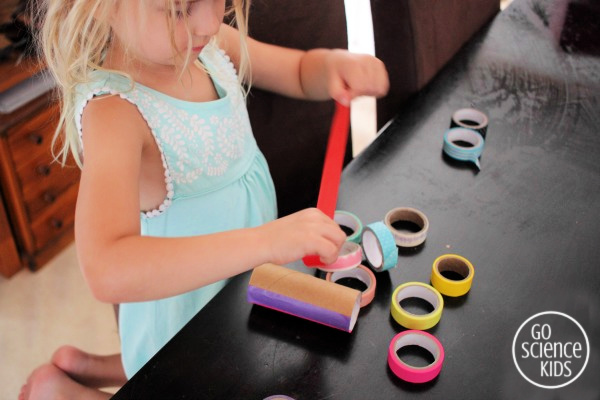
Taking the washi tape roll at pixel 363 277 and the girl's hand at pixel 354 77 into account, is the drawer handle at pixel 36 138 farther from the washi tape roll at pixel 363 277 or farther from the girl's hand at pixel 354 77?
the washi tape roll at pixel 363 277

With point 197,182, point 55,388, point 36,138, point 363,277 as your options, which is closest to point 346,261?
point 363,277

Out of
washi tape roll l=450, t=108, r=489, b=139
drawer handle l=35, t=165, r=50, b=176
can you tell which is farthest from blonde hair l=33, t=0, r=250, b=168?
drawer handle l=35, t=165, r=50, b=176

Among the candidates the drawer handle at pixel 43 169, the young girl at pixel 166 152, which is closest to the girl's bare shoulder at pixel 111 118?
the young girl at pixel 166 152

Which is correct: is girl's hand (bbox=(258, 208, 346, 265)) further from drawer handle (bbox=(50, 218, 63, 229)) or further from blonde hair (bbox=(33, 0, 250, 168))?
drawer handle (bbox=(50, 218, 63, 229))

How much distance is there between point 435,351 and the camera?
2.26ft

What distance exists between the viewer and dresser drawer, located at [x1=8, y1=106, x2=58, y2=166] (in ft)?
5.04

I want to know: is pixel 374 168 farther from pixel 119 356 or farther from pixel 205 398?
pixel 119 356

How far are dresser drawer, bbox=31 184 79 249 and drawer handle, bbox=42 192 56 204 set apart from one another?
19 mm

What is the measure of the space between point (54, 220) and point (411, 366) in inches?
50.5

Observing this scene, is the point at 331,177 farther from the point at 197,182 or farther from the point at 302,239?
the point at 197,182

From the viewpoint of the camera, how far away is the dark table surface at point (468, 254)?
0.67 meters

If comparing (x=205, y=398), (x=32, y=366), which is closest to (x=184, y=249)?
(x=205, y=398)

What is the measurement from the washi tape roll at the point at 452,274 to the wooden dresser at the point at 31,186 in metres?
1.00

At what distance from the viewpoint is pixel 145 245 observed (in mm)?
709
